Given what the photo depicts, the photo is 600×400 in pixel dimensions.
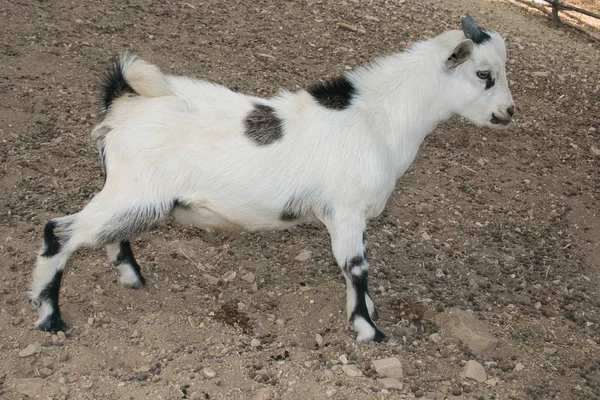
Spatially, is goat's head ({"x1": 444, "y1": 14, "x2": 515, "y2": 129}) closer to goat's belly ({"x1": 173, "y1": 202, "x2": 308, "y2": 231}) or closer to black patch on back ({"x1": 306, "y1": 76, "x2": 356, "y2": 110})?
black patch on back ({"x1": 306, "y1": 76, "x2": 356, "y2": 110})

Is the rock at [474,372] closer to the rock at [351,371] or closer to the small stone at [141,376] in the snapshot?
the rock at [351,371]

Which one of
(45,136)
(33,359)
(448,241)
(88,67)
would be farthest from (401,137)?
(88,67)

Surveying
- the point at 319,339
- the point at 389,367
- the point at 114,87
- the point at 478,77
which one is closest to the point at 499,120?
the point at 478,77

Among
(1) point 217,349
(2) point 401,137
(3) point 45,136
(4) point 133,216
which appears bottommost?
(3) point 45,136

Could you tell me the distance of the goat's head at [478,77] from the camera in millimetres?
4656

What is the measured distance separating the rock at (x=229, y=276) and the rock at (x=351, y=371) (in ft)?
4.33

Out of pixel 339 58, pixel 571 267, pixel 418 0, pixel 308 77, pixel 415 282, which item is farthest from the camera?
pixel 418 0

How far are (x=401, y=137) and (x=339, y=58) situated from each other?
4.27 m

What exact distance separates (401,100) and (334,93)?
1.49ft

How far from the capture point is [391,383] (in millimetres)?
4285

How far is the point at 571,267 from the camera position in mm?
6145

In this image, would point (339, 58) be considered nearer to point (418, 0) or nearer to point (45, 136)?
point (418, 0)

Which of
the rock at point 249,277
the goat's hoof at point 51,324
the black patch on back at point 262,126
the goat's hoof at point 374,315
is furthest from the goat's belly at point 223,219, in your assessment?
the goat's hoof at point 51,324

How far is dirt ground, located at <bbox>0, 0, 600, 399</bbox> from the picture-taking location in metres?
4.37
